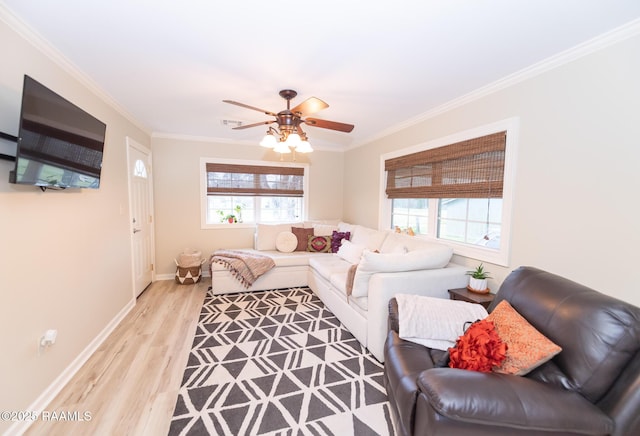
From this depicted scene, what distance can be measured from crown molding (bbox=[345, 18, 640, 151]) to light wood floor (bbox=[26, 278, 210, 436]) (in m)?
3.52

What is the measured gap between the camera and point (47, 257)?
186 centimetres

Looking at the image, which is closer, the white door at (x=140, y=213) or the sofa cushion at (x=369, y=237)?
the white door at (x=140, y=213)

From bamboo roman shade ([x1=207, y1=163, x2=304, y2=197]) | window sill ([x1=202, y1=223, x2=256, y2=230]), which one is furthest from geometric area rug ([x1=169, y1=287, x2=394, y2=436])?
bamboo roman shade ([x1=207, y1=163, x2=304, y2=197])

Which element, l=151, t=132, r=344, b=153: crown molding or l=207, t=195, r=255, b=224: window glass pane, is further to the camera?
l=207, t=195, r=255, b=224: window glass pane

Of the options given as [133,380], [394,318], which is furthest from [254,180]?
[394,318]

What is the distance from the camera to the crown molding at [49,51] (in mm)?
1544

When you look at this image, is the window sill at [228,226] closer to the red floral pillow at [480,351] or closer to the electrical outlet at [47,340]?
the electrical outlet at [47,340]

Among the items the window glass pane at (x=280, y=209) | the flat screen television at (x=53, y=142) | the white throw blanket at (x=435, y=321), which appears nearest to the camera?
the flat screen television at (x=53, y=142)

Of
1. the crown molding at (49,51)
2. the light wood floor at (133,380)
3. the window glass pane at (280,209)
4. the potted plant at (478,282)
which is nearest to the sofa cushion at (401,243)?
the potted plant at (478,282)

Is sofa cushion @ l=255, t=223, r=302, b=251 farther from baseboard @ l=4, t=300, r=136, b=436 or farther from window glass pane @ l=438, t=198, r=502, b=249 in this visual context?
window glass pane @ l=438, t=198, r=502, b=249

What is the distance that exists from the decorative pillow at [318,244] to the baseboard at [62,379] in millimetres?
2643

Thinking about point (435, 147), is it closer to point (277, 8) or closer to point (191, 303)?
point (277, 8)

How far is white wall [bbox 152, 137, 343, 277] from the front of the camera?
4.34 metres

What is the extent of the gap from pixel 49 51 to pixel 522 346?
3.43 metres
